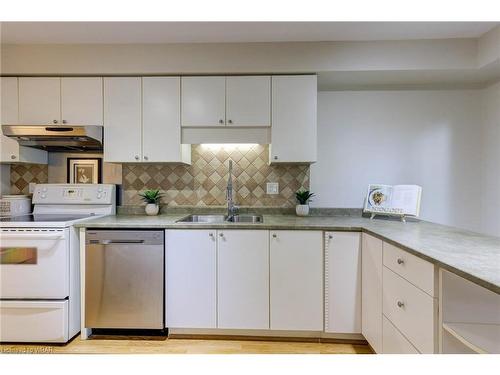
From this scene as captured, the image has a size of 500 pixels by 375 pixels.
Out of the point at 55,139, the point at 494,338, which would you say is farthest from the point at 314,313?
the point at 55,139

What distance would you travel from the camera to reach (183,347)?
1.85 m

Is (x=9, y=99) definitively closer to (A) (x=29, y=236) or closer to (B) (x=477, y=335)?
(A) (x=29, y=236)

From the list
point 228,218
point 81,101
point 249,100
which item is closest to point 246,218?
point 228,218

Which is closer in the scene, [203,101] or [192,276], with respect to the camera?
[192,276]

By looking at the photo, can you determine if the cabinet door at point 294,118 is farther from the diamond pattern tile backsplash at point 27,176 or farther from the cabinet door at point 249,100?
the diamond pattern tile backsplash at point 27,176

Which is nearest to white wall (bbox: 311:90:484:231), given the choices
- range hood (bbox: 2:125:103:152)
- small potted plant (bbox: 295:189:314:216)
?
small potted plant (bbox: 295:189:314:216)

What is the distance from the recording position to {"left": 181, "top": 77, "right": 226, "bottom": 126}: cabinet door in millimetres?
2158

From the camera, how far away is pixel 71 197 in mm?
2348

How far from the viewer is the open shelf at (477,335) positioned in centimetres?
92

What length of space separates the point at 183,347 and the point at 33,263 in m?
1.23

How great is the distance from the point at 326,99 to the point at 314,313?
6.19 feet

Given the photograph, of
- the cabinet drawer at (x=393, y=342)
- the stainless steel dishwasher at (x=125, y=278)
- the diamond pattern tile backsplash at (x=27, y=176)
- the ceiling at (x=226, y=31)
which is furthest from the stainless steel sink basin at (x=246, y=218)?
the diamond pattern tile backsplash at (x=27, y=176)

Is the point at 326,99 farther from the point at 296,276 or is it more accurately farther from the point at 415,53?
the point at 296,276
